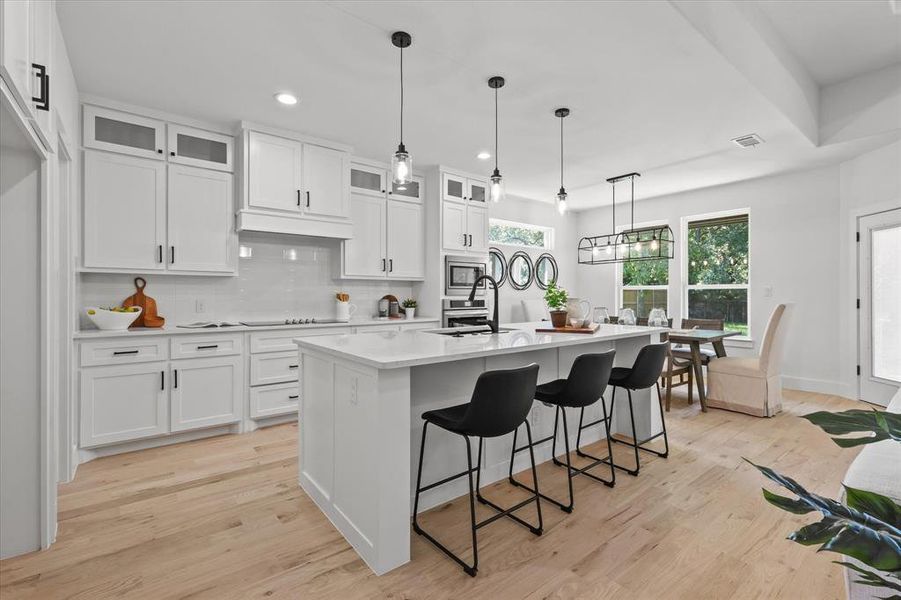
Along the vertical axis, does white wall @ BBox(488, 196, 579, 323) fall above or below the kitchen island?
above

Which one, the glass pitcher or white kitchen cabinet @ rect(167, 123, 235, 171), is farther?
the glass pitcher

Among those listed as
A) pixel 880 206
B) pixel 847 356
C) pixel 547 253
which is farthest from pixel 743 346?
pixel 547 253

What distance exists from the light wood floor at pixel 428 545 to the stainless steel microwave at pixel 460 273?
8.53 feet

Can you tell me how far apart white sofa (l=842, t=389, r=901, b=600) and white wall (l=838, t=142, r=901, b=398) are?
4.22m

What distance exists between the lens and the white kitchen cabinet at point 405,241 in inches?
194

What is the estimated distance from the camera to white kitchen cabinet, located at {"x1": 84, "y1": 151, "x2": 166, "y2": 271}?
3.27 m

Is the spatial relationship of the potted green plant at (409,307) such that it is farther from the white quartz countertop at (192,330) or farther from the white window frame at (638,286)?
the white window frame at (638,286)

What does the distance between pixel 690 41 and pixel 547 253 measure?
461 cm

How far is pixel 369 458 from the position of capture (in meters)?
1.92

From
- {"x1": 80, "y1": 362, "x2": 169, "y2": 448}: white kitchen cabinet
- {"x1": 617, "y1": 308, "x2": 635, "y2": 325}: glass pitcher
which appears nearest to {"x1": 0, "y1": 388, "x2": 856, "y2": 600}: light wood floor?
{"x1": 80, "y1": 362, "x2": 169, "y2": 448}: white kitchen cabinet

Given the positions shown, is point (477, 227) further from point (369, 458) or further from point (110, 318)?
point (369, 458)

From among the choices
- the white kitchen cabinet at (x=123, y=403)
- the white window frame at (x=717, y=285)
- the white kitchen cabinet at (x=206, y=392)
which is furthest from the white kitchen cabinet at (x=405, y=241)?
the white window frame at (x=717, y=285)

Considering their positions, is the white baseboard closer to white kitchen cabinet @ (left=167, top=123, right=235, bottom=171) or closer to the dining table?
the dining table

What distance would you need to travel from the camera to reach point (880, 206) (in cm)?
439
